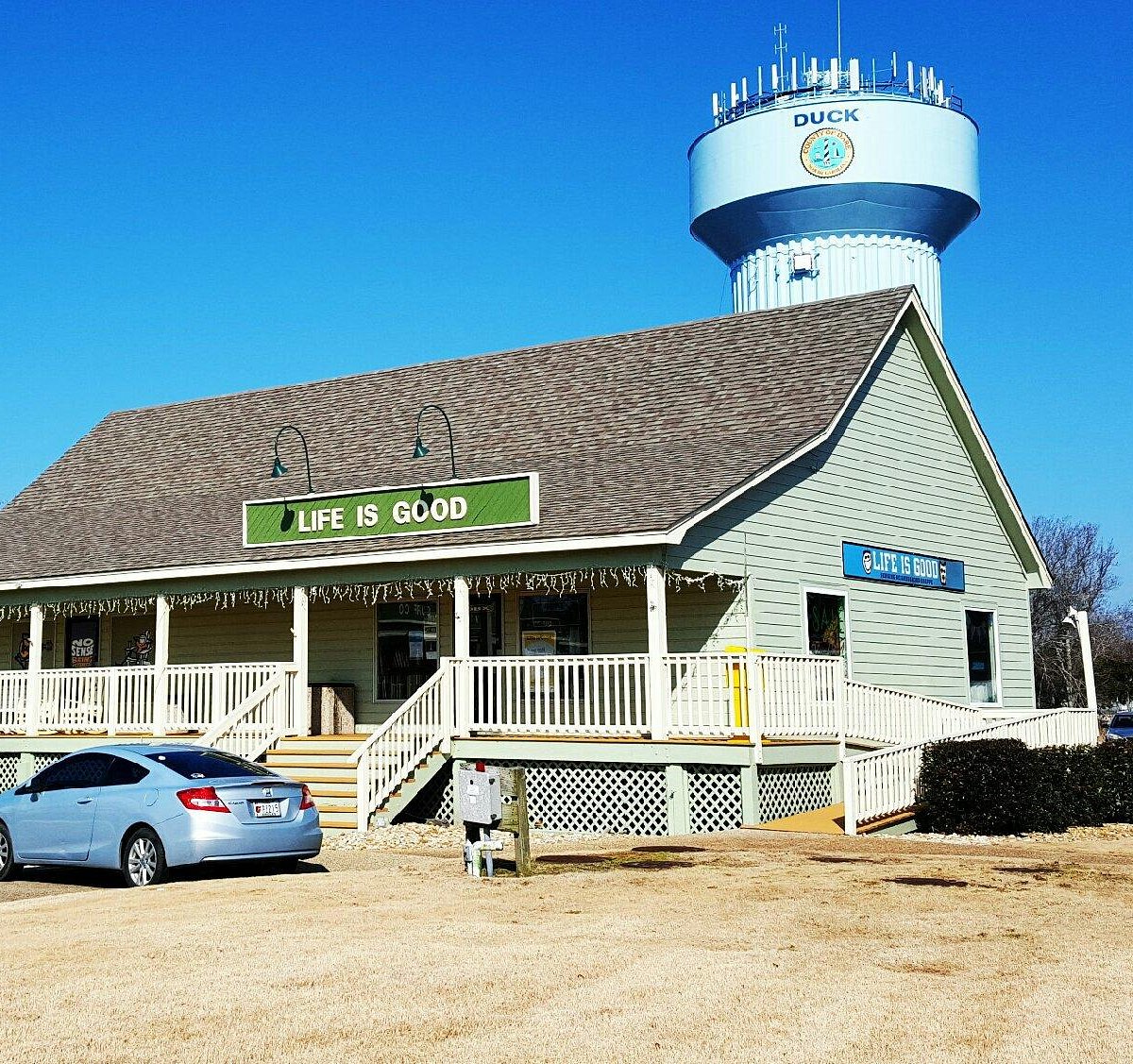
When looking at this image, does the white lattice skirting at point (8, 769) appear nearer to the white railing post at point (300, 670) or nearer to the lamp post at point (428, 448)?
the white railing post at point (300, 670)

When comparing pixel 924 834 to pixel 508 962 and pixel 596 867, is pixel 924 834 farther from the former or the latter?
pixel 508 962

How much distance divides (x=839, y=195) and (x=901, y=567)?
27.8 meters

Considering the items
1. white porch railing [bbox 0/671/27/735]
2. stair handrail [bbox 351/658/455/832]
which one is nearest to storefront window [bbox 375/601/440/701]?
stair handrail [bbox 351/658/455/832]

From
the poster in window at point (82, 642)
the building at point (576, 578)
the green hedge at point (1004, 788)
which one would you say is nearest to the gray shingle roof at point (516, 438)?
the building at point (576, 578)

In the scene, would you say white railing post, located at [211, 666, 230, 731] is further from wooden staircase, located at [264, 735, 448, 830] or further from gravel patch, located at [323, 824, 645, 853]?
gravel patch, located at [323, 824, 645, 853]

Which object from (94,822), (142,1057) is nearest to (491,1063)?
(142,1057)

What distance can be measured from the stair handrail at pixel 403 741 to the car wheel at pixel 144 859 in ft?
16.1

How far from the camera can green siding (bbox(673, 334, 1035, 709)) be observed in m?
22.1

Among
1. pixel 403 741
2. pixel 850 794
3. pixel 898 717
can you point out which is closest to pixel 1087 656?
pixel 898 717

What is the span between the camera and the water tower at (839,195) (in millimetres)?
50406

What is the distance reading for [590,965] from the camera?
9.30 metres

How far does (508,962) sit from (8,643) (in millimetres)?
22366

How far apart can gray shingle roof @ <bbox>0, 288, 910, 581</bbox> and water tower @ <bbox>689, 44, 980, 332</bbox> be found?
2427cm

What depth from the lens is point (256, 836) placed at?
1451cm
